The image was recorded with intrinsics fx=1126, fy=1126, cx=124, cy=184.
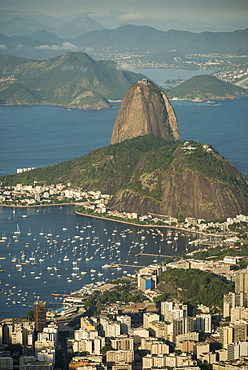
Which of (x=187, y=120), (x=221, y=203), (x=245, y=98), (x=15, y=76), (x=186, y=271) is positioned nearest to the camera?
(x=186, y=271)

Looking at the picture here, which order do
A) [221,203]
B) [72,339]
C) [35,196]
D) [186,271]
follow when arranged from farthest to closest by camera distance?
[35,196] < [221,203] < [186,271] < [72,339]

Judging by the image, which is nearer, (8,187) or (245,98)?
(8,187)

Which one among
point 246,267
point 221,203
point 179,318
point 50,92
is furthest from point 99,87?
point 179,318

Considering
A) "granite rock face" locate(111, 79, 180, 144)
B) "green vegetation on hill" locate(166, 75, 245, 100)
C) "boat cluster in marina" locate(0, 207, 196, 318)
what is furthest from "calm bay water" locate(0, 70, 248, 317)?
"green vegetation on hill" locate(166, 75, 245, 100)

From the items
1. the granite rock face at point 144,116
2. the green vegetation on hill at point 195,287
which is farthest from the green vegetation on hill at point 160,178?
the green vegetation on hill at point 195,287

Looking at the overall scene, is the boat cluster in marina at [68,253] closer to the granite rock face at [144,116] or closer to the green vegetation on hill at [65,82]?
the granite rock face at [144,116]

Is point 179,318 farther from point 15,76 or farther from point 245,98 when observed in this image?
point 15,76

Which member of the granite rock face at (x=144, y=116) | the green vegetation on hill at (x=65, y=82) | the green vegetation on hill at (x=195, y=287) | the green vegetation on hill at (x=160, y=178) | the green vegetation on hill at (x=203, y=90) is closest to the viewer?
the green vegetation on hill at (x=195, y=287)
